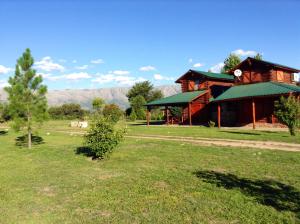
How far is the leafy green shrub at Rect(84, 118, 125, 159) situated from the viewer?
511 inches


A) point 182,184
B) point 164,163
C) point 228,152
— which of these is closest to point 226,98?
point 228,152

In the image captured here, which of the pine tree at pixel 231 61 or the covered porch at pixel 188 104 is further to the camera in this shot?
the pine tree at pixel 231 61

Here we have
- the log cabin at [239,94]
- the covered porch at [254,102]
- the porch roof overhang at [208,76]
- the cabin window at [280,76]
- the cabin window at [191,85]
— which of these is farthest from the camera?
the cabin window at [191,85]

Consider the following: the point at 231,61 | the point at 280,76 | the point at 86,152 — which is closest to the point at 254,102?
the point at 280,76

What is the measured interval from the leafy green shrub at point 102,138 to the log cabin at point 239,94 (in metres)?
17.2

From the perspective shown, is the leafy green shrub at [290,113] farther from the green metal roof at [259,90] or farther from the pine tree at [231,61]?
the pine tree at [231,61]

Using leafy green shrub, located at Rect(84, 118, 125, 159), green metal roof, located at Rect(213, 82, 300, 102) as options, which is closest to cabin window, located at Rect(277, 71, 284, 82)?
green metal roof, located at Rect(213, 82, 300, 102)

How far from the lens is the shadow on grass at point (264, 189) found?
6.83m

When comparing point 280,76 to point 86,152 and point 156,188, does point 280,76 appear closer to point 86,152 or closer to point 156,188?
Answer: point 86,152

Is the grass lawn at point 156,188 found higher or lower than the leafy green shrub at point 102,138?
lower

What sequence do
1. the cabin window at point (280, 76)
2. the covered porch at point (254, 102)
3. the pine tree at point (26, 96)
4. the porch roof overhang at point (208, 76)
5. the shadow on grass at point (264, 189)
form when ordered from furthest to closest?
the porch roof overhang at point (208, 76), the cabin window at point (280, 76), the covered porch at point (254, 102), the pine tree at point (26, 96), the shadow on grass at point (264, 189)

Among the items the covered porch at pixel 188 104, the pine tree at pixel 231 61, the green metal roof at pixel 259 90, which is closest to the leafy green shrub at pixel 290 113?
the green metal roof at pixel 259 90

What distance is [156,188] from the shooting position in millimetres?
8391

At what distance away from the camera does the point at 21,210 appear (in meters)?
6.97
